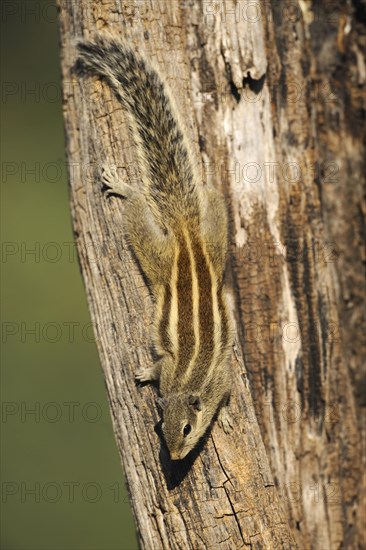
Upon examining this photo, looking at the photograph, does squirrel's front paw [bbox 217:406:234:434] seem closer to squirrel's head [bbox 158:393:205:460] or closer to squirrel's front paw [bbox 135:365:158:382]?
squirrel's head [bbox 158:393:205:460]

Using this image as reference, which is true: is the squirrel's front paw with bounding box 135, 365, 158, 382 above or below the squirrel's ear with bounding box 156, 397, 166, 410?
above

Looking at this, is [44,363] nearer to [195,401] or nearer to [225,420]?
[195,401]

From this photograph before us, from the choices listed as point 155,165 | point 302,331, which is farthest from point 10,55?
point 302,331

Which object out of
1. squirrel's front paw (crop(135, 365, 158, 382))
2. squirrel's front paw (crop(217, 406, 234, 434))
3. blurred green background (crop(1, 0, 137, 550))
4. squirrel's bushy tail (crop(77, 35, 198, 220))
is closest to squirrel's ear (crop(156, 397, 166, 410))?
squirrel's front paw (crop(135, 365, 158, 382))

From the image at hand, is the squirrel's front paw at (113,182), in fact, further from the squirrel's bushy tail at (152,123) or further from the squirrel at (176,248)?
the squirrel's bushy tail at (152,123)

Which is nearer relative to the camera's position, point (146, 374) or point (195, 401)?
point (146, 374)

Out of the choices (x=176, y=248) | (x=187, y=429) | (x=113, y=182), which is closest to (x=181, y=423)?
(x=187, y=429)

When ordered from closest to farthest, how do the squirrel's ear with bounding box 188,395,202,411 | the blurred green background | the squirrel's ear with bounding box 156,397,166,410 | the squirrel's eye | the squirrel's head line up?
the squirrel's head < the squirrel's eye < the squirrel's ear with bounding box 156,397,166,410 < the squirrel's ear with bounding box 188,395,202,411 < the blurred green background
